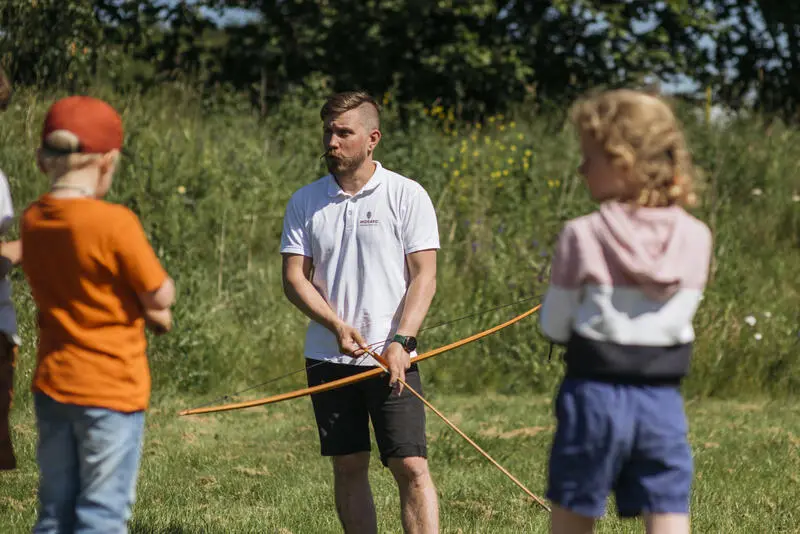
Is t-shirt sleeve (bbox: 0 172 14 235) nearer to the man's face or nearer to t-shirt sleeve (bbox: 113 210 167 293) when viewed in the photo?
t-shirt sleeve (bbox: 113 210 167 293)

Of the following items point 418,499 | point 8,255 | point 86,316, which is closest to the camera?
point 86,316

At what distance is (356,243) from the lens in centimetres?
407

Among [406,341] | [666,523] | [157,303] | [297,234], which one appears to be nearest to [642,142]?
[666,523]

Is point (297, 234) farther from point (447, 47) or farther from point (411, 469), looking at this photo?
point (447, 47)

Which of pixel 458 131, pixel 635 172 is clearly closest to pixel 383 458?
pixel 635 172

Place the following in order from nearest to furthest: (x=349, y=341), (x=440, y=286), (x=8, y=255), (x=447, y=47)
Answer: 1. (x=8, y=255)
2. (x=349, y=341)
3. (x=440, y=286)
4. (x=447, y=47)

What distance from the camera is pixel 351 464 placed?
418 cm

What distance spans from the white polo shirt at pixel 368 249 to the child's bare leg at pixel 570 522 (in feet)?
3.88

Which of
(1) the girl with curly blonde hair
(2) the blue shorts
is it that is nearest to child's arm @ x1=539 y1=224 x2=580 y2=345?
(1) the girl with curly blonde hair

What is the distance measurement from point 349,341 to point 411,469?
1.73 ft

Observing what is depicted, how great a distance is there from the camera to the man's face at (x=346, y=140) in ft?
13.4

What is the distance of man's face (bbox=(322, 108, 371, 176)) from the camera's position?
4078 millimetres

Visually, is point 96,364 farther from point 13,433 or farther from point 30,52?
point 30,52

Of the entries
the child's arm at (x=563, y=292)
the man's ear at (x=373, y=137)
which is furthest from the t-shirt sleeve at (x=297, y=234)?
the child's arm at (x=563, y=292)
